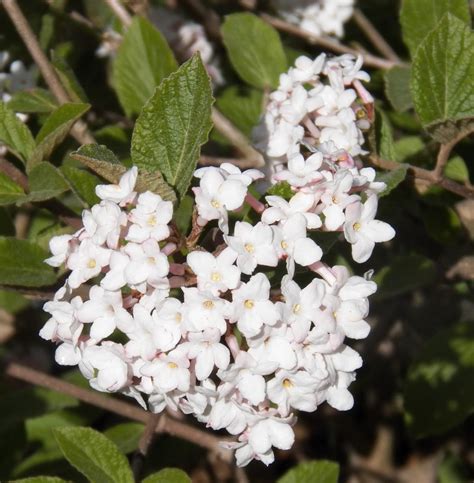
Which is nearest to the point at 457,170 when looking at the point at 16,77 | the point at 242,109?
the point at 242,109

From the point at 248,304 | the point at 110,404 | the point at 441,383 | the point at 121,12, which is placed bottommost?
the point at 441,383

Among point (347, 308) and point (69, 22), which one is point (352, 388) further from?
point (347, 308)

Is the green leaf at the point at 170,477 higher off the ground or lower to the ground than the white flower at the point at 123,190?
lower

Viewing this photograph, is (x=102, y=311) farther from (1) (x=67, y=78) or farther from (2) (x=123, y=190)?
(1) (x=67, y=78)

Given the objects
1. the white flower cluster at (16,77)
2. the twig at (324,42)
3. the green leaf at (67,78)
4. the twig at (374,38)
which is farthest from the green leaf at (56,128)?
the twig at (374,38)

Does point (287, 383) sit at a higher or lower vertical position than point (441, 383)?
higher

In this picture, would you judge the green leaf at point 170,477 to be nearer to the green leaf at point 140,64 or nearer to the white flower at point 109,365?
the white flower at point 109,365

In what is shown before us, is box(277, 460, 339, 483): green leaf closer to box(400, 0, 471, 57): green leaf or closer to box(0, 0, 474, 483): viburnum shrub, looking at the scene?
box(0, 0, 474, 483): viburnum shrub
